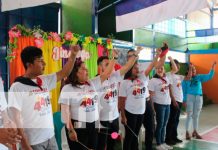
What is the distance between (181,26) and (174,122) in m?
6.33

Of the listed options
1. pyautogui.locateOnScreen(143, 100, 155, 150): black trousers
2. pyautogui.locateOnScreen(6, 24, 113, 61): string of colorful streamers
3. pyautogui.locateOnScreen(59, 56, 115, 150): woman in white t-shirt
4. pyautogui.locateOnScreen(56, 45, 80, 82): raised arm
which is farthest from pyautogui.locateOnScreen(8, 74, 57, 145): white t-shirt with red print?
pyautogui.locateOnScreen(143, 100, 155, 150): black trousers

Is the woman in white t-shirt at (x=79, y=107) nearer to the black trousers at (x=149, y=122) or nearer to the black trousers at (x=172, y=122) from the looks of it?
the black trousers at (x=149, y=122)

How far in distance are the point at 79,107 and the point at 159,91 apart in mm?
1940

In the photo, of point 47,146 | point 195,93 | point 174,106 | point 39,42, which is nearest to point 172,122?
point 174,106

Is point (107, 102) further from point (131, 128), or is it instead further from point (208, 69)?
point (208, 69)

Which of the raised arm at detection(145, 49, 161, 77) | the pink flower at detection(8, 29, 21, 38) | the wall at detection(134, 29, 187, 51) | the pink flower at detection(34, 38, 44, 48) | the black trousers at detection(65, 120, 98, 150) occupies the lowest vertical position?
the black trousers at detection(65, 120, 98, 150)

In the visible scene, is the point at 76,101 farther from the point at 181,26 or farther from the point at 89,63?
the point at 181,26

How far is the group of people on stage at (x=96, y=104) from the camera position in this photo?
2.00m

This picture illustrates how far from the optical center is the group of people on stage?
2.00 meters

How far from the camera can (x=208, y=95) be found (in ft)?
36.8

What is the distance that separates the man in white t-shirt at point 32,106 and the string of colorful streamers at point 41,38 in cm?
190

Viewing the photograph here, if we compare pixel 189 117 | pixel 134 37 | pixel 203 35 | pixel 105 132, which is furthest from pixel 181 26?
pixel 105 132

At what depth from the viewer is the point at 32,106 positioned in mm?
2004

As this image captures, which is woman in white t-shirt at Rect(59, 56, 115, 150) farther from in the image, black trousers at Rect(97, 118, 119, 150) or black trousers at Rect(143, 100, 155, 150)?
black trousers at Rect(143, 100, 155, 150)
